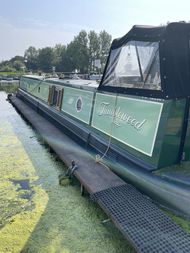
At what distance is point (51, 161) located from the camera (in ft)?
17.3

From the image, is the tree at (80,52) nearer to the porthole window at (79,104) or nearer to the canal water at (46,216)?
the porthole window at (79,104)

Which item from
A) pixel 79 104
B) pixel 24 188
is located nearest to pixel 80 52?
pixel 79 104

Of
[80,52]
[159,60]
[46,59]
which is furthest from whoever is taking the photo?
[46,59]

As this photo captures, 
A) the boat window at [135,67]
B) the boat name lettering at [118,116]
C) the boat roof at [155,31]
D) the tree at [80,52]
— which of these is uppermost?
the tree at [80,52]

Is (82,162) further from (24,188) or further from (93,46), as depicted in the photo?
(93,46)

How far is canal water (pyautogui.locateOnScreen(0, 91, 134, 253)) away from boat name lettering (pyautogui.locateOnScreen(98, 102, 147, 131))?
1163 mm

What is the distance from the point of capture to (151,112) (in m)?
3.39

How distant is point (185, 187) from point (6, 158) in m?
3.52

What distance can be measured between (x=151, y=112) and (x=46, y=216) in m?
1.78

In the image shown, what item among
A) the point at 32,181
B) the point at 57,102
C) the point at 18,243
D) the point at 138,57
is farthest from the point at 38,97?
the point at 18,243

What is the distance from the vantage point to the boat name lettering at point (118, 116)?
12.0 ft

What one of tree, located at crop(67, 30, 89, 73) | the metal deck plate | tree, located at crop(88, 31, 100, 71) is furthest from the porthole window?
tree, located at crop(88, 31, 100, 71)

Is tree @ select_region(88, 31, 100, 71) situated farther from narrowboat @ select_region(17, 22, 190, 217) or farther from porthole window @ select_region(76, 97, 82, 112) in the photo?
narrowboat @ select_region(17, 22, 190, 217)

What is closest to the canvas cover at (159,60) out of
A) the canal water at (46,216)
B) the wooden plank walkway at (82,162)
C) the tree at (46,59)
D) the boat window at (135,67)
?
the boat window at (135,67)
